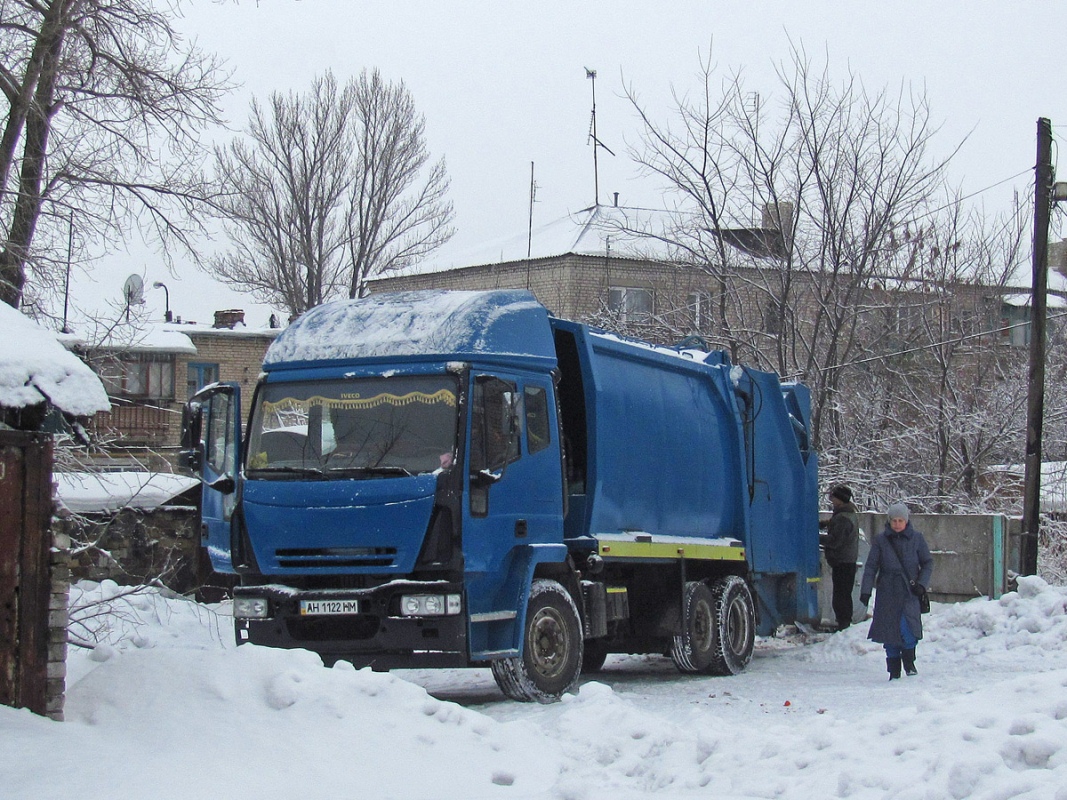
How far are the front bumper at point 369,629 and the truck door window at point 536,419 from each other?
1.40 m

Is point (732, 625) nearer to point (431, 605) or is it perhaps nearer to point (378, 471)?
point (431, 605)

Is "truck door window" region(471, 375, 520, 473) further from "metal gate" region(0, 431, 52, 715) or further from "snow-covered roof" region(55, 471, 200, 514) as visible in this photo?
"snow-covered roof" region(55, 471, 200, 514)

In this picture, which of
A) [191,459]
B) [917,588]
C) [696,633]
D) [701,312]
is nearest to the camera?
[191,459]

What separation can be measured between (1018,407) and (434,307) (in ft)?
52.1

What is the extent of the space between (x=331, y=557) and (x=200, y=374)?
1351 inches

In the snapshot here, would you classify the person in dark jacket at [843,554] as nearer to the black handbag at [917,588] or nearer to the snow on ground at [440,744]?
the black handbag at [917,588]

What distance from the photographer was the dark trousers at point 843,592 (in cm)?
1645

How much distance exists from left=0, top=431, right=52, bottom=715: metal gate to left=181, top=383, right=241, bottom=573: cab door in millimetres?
3124

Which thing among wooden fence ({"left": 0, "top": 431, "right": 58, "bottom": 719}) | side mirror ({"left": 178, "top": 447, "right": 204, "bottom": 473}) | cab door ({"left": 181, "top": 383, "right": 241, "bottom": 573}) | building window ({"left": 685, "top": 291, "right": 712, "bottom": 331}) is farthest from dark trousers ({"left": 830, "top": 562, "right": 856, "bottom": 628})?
wooden fence ({"left": 0, "top": 431, "right": 58, "bottom": 719})

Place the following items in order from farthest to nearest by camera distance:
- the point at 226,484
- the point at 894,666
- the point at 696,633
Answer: the point at 696,633 < the point at 894,666 < the point at 226,484

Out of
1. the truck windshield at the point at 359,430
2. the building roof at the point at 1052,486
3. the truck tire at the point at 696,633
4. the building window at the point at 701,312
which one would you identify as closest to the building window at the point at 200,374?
the building window at the point at 701,312

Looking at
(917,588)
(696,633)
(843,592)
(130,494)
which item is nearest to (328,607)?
(696,633)

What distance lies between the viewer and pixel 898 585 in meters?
12.2

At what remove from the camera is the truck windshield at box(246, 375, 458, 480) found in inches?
392
